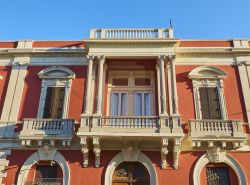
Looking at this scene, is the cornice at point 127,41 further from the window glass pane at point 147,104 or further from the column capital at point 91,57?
the window glass pane at point 147,104

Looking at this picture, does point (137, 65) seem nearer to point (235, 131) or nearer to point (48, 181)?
point (235, 131)

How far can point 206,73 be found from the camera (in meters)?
17.6

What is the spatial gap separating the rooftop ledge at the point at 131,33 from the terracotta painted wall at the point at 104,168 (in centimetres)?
649

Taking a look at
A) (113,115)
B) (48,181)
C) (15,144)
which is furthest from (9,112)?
(113,115)

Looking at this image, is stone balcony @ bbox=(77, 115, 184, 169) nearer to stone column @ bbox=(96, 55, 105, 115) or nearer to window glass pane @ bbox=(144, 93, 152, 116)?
stone column @ bbox=(96, 55, 105, 115)

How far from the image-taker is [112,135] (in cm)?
1457

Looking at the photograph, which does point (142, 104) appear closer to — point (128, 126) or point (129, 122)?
point (129, 122)

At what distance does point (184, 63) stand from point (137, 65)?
264 centimetres

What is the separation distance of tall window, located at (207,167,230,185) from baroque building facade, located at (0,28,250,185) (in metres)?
0.05

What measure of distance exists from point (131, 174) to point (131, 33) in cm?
779

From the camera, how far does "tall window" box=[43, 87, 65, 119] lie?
1664cm

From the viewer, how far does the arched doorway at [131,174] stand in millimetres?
14898

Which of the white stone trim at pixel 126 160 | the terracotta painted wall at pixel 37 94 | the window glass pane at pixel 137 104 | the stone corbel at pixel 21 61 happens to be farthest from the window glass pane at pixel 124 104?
the stone corbel at pixel 21 61

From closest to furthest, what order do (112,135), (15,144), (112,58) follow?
1. (112,135)
2. (15,144)
3. (112,58)
